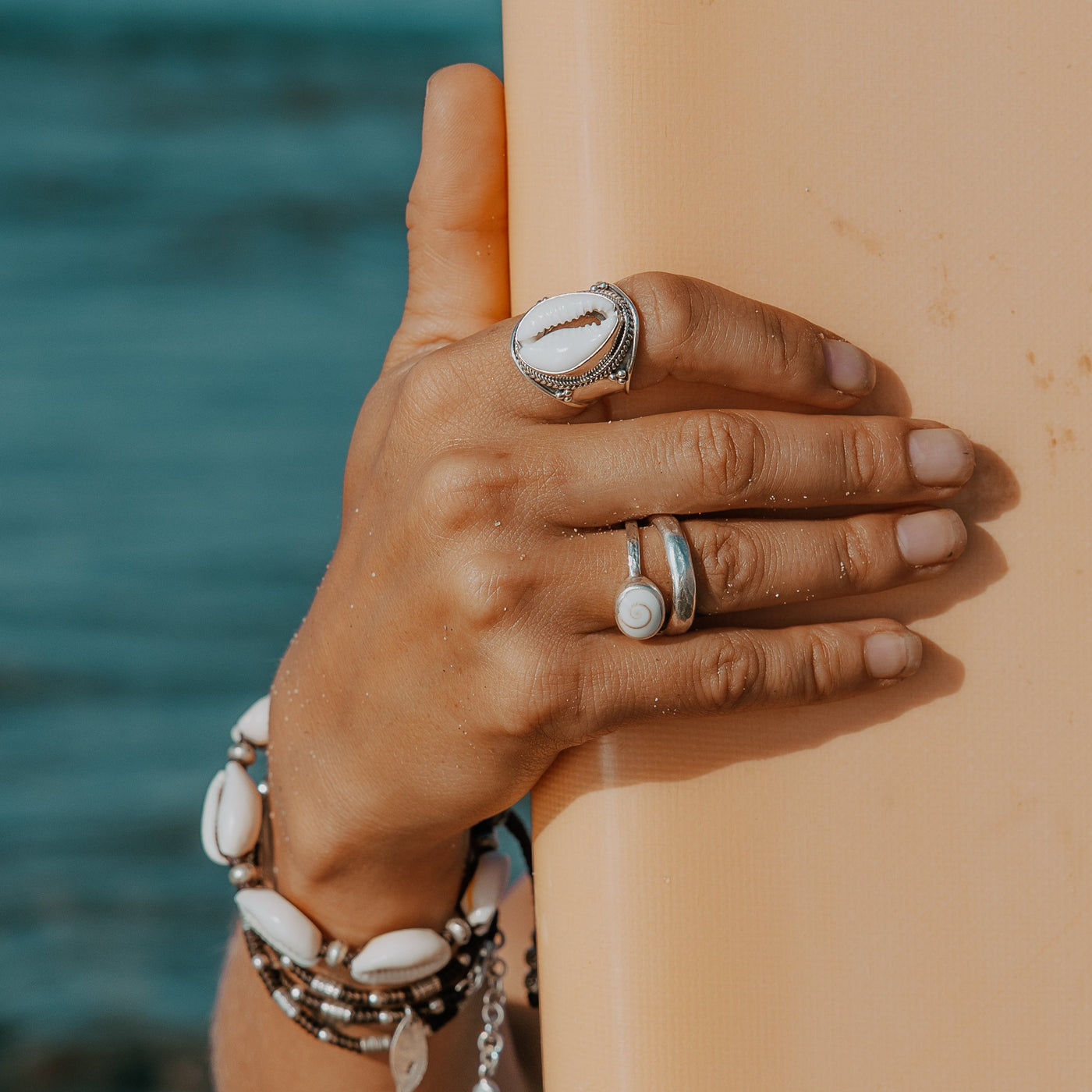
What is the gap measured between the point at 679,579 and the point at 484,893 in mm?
473

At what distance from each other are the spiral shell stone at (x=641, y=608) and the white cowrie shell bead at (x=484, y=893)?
0.43 metres

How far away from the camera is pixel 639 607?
720 mm

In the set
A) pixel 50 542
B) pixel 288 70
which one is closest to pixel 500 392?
pixel 50 542

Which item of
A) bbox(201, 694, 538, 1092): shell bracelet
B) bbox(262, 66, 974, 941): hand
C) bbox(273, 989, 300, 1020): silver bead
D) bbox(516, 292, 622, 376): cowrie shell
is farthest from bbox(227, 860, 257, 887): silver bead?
bbox(516, 292, 622, 376): cowrie shell

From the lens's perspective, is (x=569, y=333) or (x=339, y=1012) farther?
(x=339, y=1012)

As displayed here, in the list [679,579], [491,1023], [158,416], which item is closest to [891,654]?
[679,579]

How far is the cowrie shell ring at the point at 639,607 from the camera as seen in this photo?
0.72 metres

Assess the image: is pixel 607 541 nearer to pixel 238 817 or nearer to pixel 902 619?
pixel 902 619

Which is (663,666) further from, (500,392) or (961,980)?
(961,980)

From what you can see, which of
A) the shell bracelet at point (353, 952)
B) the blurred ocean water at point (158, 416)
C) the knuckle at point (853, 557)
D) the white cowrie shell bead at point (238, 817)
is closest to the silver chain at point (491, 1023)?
the shell bracelet at point (353, 952)

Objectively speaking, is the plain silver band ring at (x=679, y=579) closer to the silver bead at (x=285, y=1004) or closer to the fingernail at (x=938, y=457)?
the fingernail at (x=938, y=457)

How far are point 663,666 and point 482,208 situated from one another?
1.40 feet

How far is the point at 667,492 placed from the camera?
2.43 feet

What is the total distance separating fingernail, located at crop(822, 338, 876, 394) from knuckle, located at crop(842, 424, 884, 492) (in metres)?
0.04
